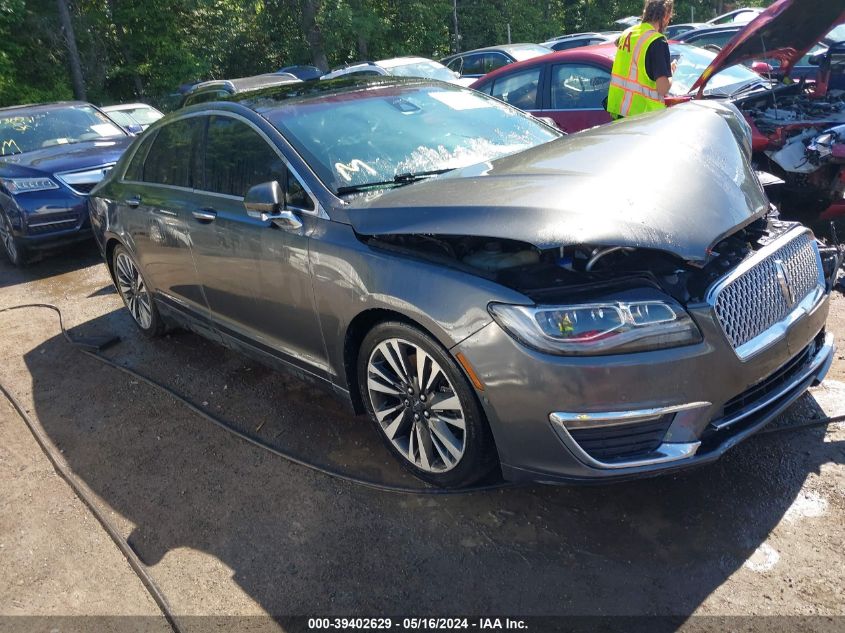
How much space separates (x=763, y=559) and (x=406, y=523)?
4.46 feet

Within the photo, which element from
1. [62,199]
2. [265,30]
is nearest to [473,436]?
[62,199]

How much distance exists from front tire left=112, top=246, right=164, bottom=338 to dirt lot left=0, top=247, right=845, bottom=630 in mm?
1220

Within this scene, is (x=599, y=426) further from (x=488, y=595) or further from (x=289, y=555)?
(x=289, y=555)

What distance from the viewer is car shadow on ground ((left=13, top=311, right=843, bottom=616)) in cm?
246

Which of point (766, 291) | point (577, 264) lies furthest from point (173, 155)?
point (766, 291)

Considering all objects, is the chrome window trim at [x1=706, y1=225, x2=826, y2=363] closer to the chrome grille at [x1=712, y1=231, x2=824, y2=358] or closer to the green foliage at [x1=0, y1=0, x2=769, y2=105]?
the chrome grille at [x1=712, y1=231, x2=824, y2=358]

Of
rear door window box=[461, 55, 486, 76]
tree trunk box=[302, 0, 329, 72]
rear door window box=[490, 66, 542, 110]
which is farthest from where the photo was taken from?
tree trunk box=[302, 0, 329, 72]

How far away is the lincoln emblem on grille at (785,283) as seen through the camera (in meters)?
2.71

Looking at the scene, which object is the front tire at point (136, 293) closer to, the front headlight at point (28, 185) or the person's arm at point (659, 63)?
the front headlight at point (28, 185)

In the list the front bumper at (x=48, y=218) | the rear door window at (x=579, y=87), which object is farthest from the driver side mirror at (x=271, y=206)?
the front bumper at (x=48, y=218)

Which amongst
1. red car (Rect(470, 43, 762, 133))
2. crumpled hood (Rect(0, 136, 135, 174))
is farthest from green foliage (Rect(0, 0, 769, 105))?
red car (Rect(470, 43, 762, 133))

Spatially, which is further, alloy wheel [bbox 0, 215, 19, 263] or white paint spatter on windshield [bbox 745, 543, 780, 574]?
alloy wheel [bbox 0, 215, 19, 263]

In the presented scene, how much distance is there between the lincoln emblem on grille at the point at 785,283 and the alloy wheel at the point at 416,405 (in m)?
1.37

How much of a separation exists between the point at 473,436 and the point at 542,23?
3087 cm
